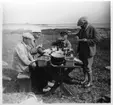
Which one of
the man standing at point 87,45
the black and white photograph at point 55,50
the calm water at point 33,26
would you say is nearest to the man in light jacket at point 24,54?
the black and white photograph at point 55,50

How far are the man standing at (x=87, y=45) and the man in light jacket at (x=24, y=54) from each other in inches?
30.7

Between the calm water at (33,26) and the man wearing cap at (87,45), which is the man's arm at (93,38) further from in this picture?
the calm water at (33,26)

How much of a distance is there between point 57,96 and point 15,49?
1009 millimetres

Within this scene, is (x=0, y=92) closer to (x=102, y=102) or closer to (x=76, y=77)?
(x=76, y=77)

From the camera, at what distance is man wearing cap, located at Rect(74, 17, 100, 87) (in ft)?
13.5

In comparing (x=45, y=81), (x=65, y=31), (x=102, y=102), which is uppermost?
(x=65, y=31)

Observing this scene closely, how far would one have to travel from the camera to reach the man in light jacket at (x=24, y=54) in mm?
4133

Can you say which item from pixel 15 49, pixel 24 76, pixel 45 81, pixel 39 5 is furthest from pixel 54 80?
pixel 39 5

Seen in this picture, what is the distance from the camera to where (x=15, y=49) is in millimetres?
4156

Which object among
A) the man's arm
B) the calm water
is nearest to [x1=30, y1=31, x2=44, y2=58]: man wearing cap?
the calm water

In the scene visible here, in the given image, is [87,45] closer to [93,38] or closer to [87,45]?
[87,45]

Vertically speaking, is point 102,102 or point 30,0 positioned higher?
point 30,0

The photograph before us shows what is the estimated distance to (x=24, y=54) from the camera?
13.6 ft

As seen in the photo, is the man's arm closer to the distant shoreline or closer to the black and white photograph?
the black and white photograph
